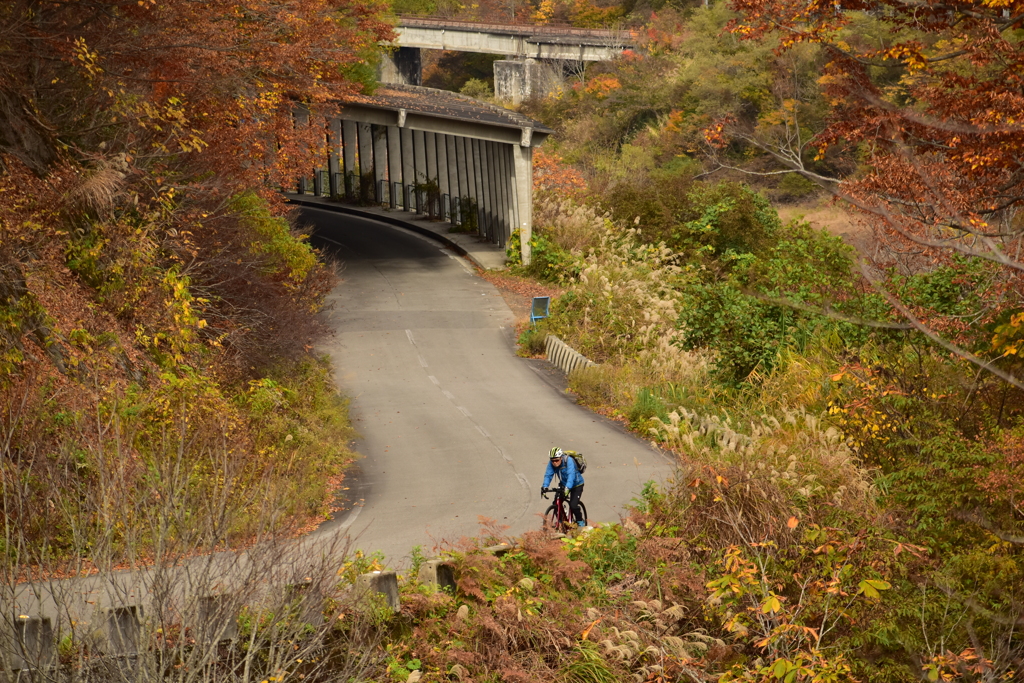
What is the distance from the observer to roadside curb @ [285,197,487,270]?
34688 millimetres

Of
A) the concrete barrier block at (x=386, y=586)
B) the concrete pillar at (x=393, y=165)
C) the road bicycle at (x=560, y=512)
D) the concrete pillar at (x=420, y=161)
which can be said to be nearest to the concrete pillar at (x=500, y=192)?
the concrete pillar at (x=420, y=161)

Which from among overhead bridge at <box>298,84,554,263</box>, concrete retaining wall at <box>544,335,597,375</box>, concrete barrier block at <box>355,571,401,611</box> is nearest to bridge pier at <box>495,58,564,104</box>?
overhead bridge at <box>298,84,554,263</box>

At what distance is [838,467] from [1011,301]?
2.75 m

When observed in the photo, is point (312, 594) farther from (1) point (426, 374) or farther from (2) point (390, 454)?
(1) point (426, 374)

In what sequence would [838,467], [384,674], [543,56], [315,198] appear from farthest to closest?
[543,56] → [315,198] → [838,467] → [384,674]

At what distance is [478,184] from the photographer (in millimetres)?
36031

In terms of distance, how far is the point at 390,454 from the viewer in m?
18.2

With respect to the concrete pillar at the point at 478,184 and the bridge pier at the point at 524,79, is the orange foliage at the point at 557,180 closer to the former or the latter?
the concrete pillar at the point at 478,184

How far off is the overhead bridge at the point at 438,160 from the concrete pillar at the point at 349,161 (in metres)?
0.04

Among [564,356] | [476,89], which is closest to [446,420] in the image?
[564,356]

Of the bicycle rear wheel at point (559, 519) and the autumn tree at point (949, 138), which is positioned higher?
the autumn tree at point (949, 138)

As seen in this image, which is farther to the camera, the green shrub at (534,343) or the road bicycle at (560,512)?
the green shrub at (534,343)

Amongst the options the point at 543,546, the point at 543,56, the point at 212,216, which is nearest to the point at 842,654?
the point at 543,546

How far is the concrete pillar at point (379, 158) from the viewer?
1604 inches
